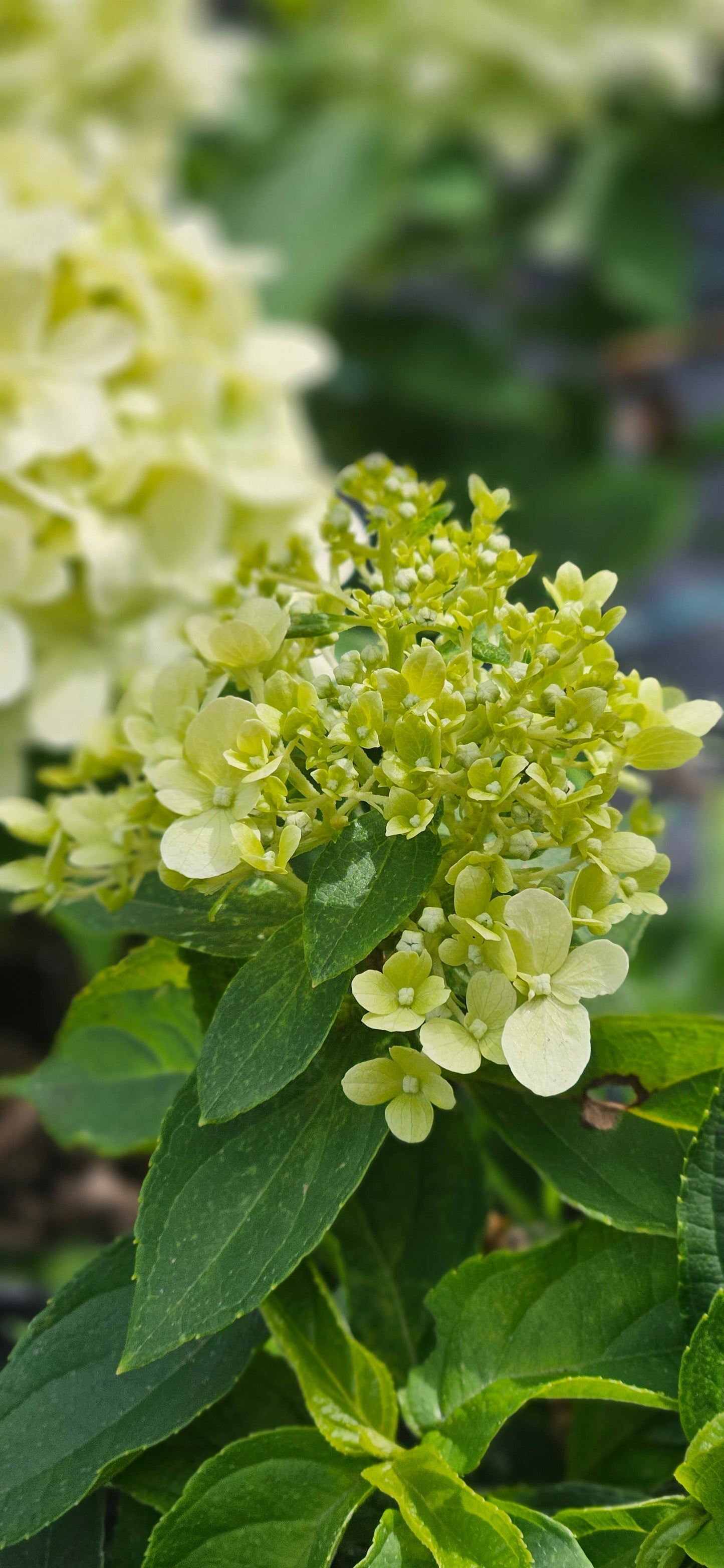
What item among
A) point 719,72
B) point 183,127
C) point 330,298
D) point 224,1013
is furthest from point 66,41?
point 224,1013

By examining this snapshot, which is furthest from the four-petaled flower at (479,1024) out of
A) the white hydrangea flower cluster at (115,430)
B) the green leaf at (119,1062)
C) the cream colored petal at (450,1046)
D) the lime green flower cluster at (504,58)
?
the lime green flower cluster at (504,58)

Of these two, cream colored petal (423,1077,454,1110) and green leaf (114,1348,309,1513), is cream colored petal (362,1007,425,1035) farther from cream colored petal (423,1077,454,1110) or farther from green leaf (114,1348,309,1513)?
green leaf (114,1348,309,1513)

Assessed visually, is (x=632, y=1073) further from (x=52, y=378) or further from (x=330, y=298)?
(x=330, y=298)

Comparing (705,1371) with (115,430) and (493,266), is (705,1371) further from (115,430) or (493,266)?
(493,266)

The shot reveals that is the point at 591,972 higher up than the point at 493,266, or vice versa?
the point at 493,266

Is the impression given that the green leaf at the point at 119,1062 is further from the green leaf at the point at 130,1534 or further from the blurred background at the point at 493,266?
the blurred background at the point at 493,266

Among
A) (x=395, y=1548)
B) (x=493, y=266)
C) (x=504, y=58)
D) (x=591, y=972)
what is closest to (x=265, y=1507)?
(x=395, y=1548)

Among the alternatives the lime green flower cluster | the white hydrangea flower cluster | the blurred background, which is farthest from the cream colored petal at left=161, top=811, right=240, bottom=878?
the lime green flower cluster
